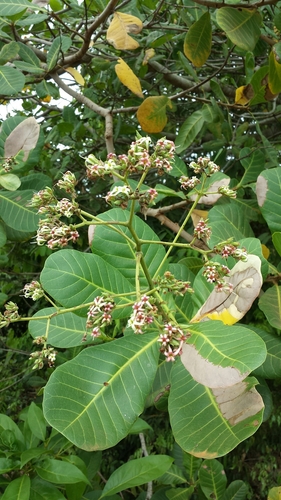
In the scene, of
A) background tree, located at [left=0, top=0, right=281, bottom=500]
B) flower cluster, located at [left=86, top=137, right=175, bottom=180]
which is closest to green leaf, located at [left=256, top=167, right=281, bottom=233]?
background tree, located at [left=0, top=0, right=281, bottom=500]

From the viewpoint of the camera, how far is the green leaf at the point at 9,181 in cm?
122

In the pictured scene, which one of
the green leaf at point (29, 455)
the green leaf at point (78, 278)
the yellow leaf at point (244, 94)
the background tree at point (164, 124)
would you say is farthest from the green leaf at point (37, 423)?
the yellow leaf at point (244, 94)

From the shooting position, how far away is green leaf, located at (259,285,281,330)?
104 cm

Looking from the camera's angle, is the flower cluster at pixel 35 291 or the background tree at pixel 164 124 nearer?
the flower cluster at pixel 35 291

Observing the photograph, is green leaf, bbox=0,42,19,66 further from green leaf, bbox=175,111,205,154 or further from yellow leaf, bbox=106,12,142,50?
green leaf, bbox=175,111,205,154

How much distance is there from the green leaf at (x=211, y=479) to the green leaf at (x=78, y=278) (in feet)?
2.84

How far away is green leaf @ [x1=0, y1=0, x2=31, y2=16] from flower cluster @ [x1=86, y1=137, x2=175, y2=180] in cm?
84

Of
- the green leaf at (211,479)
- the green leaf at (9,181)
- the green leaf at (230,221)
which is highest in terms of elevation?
the green leaf at (9,181)

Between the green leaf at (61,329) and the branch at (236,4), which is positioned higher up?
the branch at (236,4)

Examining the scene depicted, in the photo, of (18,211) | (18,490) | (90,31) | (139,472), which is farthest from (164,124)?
(18,490)

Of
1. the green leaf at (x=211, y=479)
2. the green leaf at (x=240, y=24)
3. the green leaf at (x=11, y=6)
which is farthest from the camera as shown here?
the green leaf at (x=211, y=479)

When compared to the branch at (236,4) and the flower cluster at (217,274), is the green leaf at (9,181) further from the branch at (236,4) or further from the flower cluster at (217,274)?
the branch at (236,4)

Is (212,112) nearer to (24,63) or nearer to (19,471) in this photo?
(24,63)

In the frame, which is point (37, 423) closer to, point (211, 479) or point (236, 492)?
point (211, 479)
